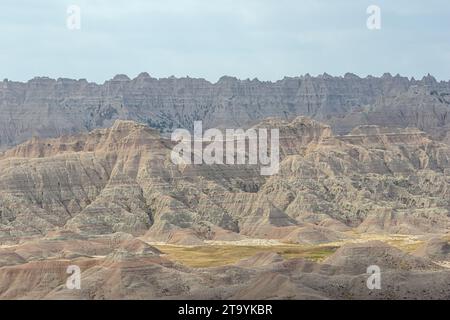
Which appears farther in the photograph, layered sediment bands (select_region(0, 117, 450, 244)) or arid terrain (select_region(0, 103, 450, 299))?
layered sediment bands (select_region(0, 117, 450, 244))

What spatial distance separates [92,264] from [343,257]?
26239 millimetres

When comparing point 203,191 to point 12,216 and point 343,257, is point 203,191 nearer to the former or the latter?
point 12,216

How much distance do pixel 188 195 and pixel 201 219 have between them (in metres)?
7.78

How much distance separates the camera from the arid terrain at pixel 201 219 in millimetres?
86312

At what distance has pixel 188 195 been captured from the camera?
518 feet

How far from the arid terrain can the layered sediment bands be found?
28 centimetres

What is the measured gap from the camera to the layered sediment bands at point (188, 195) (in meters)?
146

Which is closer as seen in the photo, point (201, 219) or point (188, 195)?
point (201, 219)

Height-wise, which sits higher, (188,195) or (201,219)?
(188,195)

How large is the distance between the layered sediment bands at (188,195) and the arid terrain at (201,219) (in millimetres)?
282

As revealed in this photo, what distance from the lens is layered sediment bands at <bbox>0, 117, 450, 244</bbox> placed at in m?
146

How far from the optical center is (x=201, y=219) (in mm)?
151625

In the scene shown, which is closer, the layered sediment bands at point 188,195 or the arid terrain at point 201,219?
the arid terrain at point 201,219
